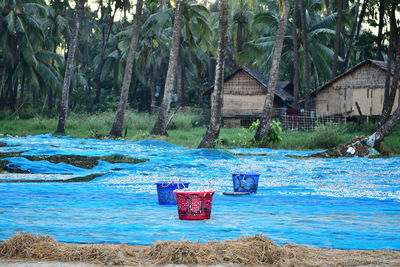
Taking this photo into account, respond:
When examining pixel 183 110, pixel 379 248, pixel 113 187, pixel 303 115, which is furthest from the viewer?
pixel 183 110

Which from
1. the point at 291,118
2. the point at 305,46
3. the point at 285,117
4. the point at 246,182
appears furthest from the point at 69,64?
the point at 246,182

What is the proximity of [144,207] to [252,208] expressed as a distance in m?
1.40

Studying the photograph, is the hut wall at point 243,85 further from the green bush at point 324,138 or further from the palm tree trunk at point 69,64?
the green bush at point 324,138

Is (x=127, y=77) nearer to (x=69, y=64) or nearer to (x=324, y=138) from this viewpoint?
(x=69, y=64)

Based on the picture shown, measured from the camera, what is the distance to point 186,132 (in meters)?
28.2

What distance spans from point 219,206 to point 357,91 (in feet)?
86.5

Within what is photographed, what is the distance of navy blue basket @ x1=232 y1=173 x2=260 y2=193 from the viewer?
29.6 feet

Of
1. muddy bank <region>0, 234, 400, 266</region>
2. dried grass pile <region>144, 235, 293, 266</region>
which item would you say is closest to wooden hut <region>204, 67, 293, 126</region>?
muddy bank <region>0, 234, 400, 266</region>

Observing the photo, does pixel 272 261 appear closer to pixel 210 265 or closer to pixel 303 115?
pixel 210 265

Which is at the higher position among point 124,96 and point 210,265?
point 124,96

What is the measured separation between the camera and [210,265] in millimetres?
4562

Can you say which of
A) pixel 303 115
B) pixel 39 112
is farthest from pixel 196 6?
pixel 39 112

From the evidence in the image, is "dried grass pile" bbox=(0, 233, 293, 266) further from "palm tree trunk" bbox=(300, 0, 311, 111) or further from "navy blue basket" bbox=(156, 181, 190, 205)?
"palm tree trunk" bbox=(300, 0, 311, 111)

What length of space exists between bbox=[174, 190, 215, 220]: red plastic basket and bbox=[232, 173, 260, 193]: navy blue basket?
8.42 ft
